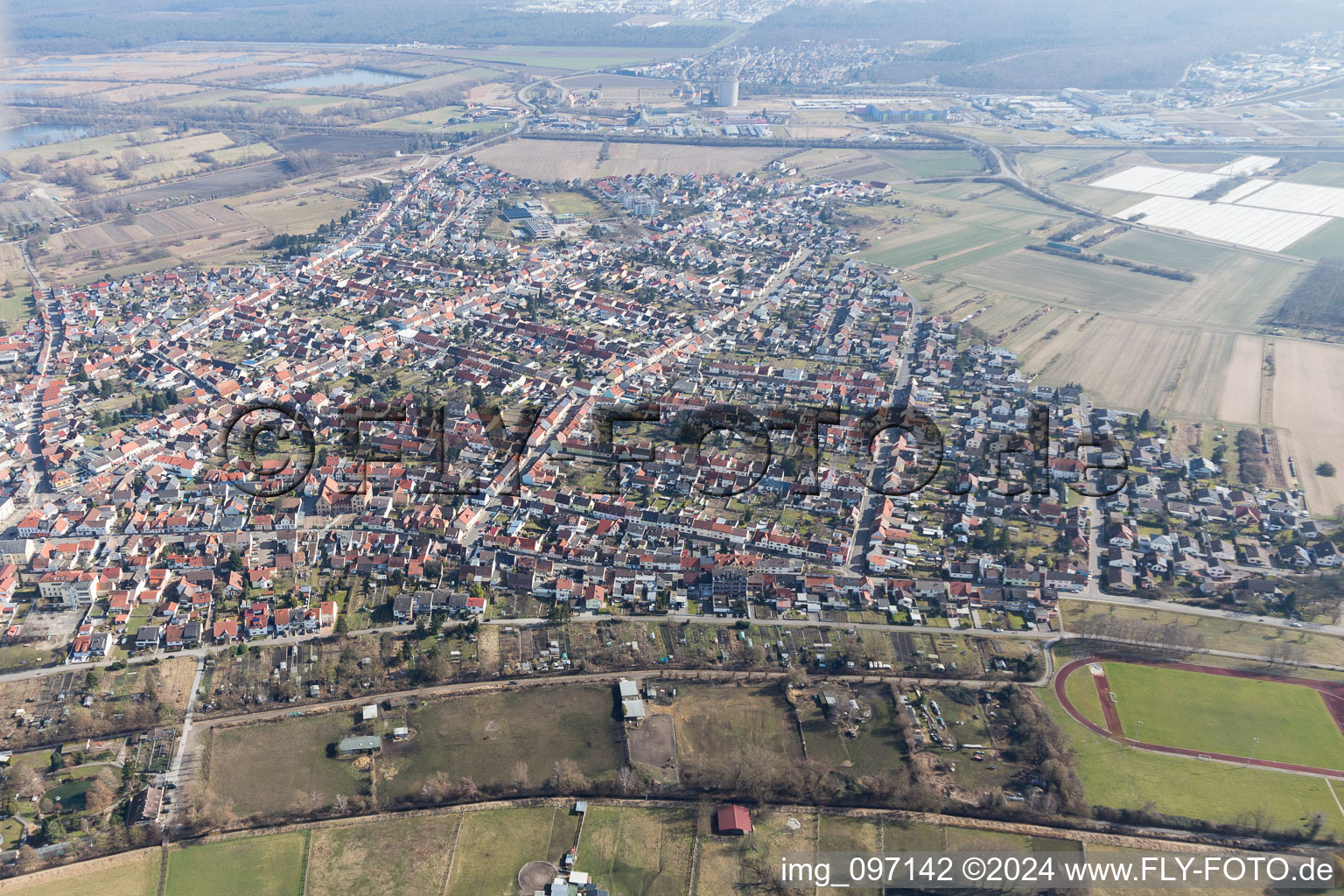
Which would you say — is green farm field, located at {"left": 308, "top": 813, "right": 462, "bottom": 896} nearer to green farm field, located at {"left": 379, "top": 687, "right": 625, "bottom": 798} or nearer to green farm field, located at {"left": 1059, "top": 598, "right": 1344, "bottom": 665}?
green farm field, located at {"left": 379, "top": 687, "right": 625, "bottom": 798}

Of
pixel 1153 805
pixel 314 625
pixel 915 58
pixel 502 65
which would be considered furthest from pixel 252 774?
pixel 915 58

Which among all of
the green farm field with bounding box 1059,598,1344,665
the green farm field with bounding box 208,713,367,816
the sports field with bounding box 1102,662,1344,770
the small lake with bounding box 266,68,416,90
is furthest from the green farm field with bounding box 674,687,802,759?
the small lake with bounding box 266,68,416,90

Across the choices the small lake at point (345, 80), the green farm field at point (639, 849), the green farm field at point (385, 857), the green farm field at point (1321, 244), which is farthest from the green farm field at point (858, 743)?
the small lake at point (345, 80)

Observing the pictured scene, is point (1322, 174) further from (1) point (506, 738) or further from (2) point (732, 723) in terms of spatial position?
(1) point (506, 738)

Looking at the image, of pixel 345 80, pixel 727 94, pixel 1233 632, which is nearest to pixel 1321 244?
pixel 1233 632

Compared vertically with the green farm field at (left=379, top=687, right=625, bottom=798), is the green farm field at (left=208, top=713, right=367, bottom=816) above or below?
below

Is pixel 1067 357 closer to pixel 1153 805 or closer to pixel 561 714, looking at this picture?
pixel 1153 805
